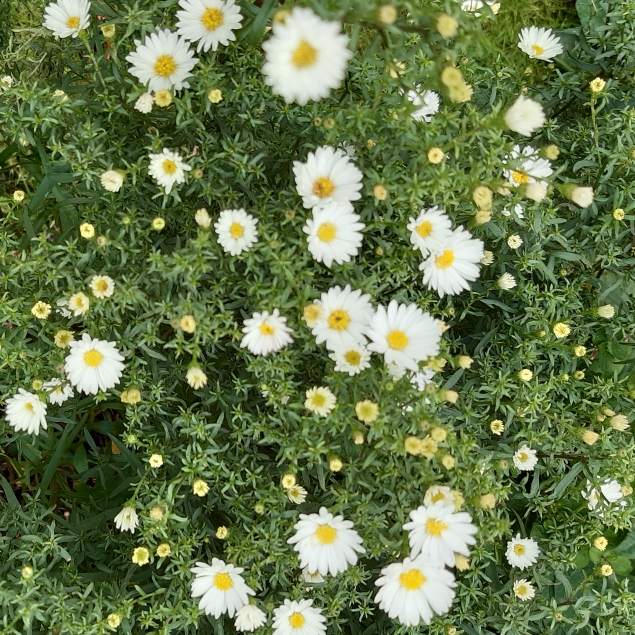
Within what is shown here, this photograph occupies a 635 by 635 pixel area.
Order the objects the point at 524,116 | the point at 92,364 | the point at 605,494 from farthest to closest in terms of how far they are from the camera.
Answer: the point at 605,494 < the point at 92,364 < the point at 524,116

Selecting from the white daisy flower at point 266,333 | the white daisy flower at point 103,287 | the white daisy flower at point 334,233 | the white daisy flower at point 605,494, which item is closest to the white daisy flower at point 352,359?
the white daisy flower at point 266,333

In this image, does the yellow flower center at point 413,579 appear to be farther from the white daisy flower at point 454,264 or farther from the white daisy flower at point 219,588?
the white daisy flower at point 454,264

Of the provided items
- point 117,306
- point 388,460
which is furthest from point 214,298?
point 388,460

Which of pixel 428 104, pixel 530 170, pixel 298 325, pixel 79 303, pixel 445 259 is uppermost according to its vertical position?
pixel 428 104

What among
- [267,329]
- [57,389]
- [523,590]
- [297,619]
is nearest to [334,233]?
[267,329]

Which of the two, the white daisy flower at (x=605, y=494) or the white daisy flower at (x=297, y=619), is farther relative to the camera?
the white daisy flower at (x=605, y=494)

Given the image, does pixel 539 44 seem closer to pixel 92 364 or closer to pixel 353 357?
pixel 353 357

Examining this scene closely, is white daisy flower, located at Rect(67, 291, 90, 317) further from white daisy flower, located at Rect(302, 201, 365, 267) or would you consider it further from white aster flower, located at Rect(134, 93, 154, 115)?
white daisy flower, located at Rect(302, 201, 365, 267)
